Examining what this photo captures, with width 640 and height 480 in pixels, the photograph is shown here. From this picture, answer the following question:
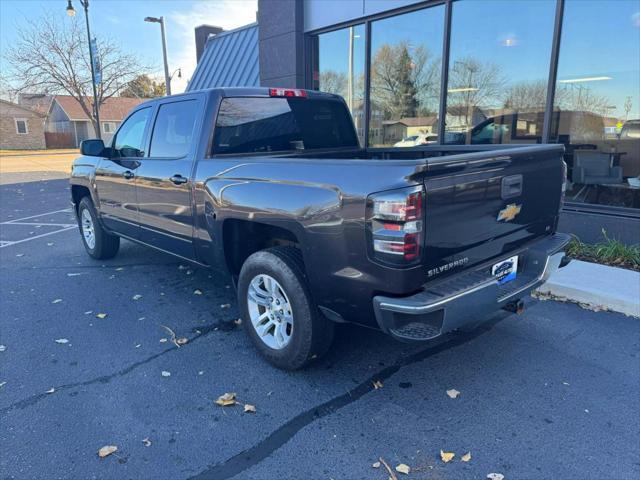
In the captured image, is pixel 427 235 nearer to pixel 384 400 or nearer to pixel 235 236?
pixel 384 400

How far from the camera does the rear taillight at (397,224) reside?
7.83 feet

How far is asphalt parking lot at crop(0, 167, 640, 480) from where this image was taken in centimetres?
247

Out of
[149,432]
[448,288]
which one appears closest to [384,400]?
[448,288]

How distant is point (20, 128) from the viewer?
149ft

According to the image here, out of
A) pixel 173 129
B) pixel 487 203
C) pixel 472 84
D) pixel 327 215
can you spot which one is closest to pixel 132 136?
pixel 173 129

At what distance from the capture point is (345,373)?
3320 mm

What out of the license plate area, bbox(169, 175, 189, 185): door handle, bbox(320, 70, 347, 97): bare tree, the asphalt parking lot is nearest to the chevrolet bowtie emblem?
the license plate area

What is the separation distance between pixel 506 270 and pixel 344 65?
758 centimetres

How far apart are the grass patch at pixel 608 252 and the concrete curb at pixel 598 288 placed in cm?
29

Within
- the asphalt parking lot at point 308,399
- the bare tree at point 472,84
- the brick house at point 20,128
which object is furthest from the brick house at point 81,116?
the asphalt parking lot at point 308,399

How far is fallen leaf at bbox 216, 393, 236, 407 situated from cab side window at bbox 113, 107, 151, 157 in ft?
8.89

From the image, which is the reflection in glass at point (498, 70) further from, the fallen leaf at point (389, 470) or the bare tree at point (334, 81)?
the fallen leaf at point (389, 470)

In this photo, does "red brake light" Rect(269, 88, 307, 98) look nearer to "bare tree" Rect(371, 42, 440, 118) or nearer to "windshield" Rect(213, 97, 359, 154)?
"windshield" Rect(213, 97, 359, 154)

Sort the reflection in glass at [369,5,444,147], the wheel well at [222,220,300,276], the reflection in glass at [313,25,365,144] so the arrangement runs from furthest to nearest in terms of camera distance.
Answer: the reflection in glass at [313,25,365,144] → the reflection in glass at [369,5,444,147] → the wheel well at [222,220,300,276]
